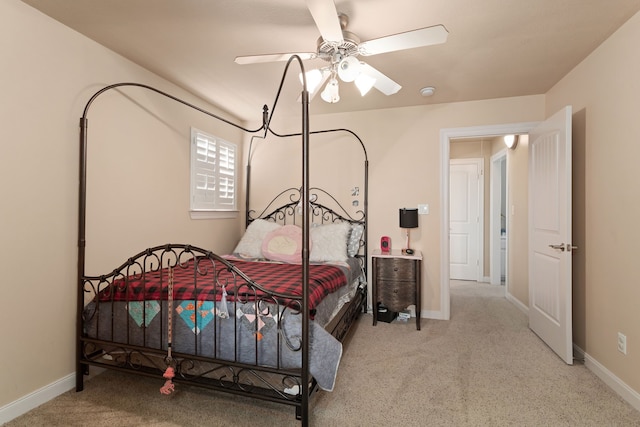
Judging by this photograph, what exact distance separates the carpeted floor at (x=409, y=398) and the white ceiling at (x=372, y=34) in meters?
2.34

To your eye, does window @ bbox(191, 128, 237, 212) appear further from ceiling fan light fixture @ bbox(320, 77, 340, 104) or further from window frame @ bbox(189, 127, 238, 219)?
ceiling fan light fixture @ bbox(320, 77, 340, 104)

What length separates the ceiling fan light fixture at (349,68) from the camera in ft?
6.45

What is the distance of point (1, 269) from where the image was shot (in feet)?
5.90

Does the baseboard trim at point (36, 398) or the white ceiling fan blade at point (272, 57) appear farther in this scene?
the white ceiling fan blade at point (272, 57)

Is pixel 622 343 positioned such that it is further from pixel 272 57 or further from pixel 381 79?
pixel 272 57

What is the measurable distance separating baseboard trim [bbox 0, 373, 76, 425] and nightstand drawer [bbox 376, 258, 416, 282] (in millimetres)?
2594

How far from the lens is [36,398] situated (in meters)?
1.94

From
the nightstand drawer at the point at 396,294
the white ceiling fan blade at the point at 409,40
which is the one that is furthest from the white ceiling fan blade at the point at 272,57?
the nightstand drawer at the point at 396,294

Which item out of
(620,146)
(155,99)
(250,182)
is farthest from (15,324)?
(620,146)

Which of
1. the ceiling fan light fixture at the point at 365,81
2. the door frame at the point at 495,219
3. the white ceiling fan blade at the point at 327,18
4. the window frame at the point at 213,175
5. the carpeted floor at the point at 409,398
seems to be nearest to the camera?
the white ceiling fan blade at the point at 327,18

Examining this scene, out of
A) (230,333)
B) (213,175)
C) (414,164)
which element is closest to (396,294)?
(414,164)

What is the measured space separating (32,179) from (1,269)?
0.52 meters

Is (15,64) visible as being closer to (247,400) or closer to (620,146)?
(247,400)

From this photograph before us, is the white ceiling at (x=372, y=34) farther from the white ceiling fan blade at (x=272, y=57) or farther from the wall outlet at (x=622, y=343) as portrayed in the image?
the wall outlet at (x=622, y=343)
